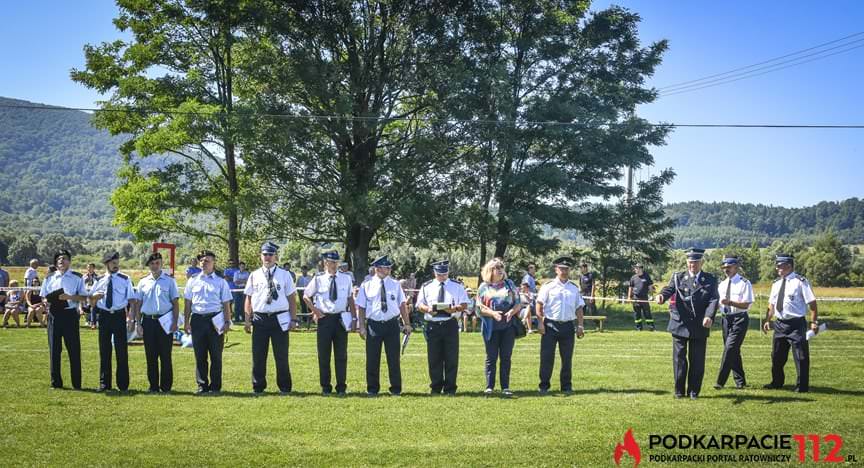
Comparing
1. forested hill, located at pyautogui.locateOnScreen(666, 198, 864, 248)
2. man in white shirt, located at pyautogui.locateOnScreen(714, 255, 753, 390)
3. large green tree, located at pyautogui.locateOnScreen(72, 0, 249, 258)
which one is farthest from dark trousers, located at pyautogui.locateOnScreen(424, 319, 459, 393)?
forested hill, located at pyautogui.locateOnScreen(666, 198, 864, 248)

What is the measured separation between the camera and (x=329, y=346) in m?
12.0

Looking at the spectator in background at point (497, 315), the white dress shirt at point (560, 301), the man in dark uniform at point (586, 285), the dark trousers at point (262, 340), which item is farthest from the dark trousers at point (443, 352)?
the man in dark uniform at point (586, 285)

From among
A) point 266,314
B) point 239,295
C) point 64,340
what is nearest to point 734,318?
point 266,314

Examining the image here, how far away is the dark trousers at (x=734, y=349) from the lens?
12.5 meters

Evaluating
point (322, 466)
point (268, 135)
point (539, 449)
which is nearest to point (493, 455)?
point (539, 449)

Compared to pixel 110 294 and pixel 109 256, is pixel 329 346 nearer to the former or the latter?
pixel 110 294

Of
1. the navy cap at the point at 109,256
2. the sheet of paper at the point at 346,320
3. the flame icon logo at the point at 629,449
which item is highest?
the navy cap at the point at 109,256

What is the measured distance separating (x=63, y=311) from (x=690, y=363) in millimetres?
10134

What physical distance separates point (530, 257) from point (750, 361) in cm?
2153

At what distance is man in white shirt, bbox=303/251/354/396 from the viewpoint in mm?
11938

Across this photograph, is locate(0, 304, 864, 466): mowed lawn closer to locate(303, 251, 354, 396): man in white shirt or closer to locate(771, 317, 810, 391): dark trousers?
locate(771, 317, 810, 391): dark trousers

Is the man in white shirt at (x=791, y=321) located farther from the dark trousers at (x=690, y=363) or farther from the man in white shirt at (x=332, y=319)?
the man in white shirt at (x=332, y=319)

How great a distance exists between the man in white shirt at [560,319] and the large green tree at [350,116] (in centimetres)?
1939

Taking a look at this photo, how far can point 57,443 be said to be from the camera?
28.1 feet
